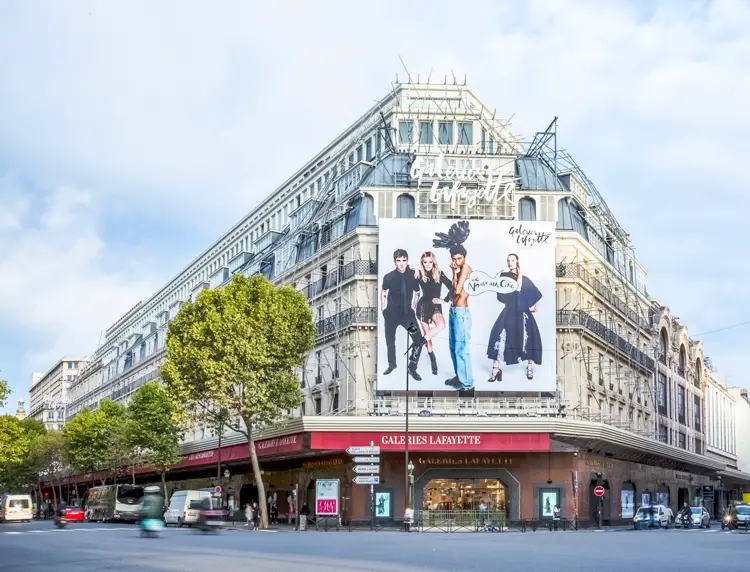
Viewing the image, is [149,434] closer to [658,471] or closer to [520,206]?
[520,206]

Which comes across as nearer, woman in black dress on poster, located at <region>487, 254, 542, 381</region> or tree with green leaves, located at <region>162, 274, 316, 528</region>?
tree with green leaves, located at <region>162, 274, 316, 528</region>

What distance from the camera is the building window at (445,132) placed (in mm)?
72606

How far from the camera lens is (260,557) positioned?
87.6ft

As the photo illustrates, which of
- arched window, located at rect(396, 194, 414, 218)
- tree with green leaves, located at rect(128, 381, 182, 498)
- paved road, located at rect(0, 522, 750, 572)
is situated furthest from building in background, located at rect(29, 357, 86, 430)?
paved road, located at rect(0, 522, 750, 572)

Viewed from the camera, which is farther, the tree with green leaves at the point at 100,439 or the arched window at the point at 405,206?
→ the tree with green leaves at the point at 100,439

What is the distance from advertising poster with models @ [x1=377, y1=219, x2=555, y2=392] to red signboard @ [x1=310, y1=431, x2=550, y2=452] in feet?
12.2

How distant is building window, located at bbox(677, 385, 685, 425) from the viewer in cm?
9512

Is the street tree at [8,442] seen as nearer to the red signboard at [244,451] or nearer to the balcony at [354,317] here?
the red signboard at [244,451]

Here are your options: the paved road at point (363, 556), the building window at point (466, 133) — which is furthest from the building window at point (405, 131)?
the paved road at point (363, 556)

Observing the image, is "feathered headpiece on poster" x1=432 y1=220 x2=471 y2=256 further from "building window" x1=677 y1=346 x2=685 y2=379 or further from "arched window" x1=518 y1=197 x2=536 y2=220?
"building window" x1=677 y1=346 x2=685 y2=379

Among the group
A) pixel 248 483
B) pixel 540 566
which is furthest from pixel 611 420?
pixel 540 566

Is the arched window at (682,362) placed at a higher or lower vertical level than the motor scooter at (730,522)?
higher

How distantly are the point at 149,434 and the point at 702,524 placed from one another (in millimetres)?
41151

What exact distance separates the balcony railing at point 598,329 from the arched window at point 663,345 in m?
9.68
